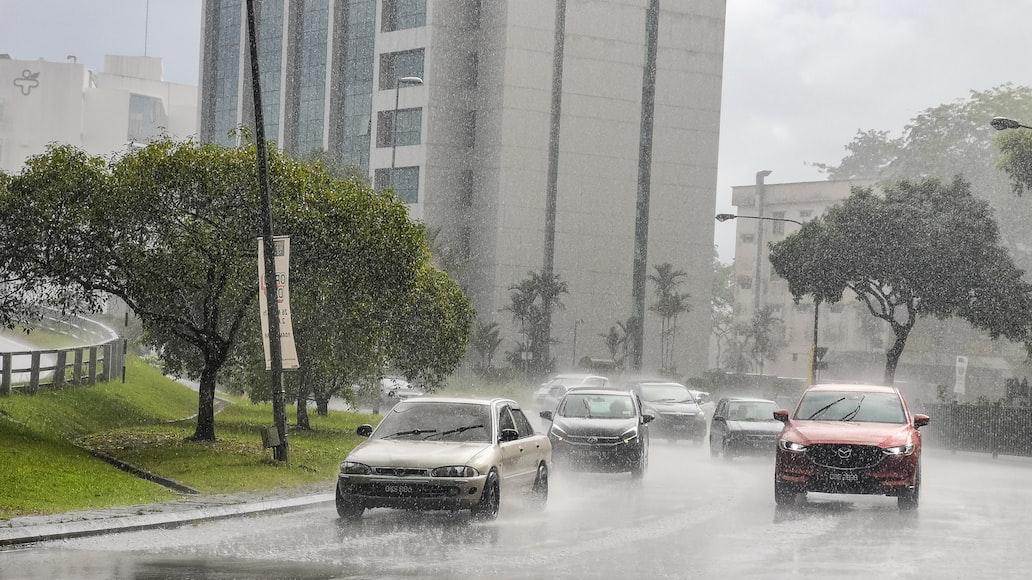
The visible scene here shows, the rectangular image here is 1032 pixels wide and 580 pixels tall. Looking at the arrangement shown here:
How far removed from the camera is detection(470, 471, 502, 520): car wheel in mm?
15164

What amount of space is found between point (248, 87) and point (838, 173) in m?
60.6

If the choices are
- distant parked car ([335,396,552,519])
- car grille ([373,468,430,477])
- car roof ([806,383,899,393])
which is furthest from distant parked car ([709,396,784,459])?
car grille ([373,468,430,477])

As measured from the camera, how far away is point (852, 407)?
19984mm

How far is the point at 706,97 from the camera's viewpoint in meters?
99.6

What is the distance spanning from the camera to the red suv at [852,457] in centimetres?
1806

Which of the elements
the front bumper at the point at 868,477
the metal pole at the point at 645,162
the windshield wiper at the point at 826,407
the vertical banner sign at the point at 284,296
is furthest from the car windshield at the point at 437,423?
the metal pole at the point at 645,162

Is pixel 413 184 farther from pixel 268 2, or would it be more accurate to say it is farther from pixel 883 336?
pixel 883 336

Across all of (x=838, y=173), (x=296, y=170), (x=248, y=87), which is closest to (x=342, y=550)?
(x=296, y=170)

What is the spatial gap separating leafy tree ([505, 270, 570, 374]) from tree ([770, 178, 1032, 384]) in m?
33.8

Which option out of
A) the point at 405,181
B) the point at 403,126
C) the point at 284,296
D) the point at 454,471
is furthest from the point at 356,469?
the point at 403,126

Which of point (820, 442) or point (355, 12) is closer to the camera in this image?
point (820, 442)

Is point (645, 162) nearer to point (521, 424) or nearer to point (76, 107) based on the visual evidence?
point (76, 107)

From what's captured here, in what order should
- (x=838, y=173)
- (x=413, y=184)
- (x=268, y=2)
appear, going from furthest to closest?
(x=838, y=173), (x=268, y=2), (x=413, y=184)

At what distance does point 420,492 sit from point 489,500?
0.83 metres
